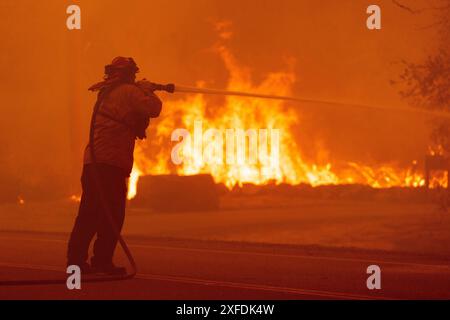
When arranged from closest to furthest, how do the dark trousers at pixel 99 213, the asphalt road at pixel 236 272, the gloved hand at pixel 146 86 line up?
the asphalt road at pixel 236 272 → the dark trousers at pixel 99 213 → the gloved hand at pixel 146 86

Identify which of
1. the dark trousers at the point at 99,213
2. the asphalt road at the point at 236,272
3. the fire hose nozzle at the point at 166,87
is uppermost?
the fire hose nozzle at the point at 166,87

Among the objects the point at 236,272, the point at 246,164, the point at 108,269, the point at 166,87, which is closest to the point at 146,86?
the point at 166,87

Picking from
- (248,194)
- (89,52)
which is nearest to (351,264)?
(248,194)

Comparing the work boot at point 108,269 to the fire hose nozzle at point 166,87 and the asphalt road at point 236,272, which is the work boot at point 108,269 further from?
the fire hose nozzle at point 166,87

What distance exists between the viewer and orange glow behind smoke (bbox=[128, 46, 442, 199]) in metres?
28.2

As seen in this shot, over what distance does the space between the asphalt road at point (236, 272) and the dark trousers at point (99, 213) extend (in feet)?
1.19

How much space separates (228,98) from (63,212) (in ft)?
24.3

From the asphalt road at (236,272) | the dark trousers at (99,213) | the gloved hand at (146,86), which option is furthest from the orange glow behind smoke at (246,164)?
the dark trousers at (99,213)

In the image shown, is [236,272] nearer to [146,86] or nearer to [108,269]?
[108,269]

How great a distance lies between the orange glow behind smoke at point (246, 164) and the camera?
28.2m

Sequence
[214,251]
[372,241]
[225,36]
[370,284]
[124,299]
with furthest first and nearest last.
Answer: [225,36]
[372,241]
[214,251]
[370,284]
[124,299]

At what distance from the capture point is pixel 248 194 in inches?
1083

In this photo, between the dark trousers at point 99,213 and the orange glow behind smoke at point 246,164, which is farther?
the orange glow behind smoke at point 246,164

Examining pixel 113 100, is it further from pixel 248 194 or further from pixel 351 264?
pixel 248 194
